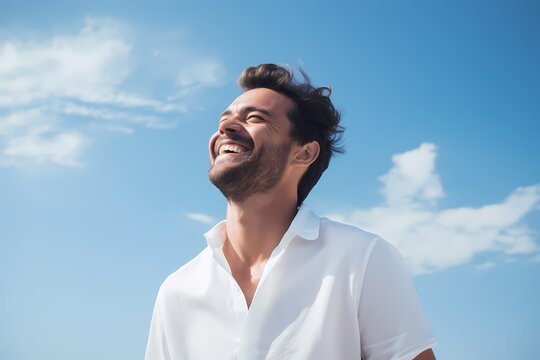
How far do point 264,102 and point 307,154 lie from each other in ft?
2.13

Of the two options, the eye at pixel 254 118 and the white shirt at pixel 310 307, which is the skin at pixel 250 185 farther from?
the white shirt at pixel 310 307

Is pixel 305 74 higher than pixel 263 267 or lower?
higher

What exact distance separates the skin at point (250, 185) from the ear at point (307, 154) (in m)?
0.02

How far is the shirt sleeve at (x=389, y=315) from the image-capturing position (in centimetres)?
357

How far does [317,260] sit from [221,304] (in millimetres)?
823

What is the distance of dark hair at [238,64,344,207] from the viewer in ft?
17.2

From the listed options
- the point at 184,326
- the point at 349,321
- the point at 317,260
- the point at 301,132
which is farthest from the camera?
the point at 301,132

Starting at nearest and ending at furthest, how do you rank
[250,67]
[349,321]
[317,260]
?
[349,321], [317,260], [250,67]

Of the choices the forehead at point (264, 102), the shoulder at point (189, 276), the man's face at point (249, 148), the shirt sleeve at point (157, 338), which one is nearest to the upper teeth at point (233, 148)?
the man's face at point (249, 148)

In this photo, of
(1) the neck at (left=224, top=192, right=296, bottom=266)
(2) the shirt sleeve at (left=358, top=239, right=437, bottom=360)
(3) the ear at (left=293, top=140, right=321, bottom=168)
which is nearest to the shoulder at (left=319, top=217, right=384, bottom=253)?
(2) the shirt sleeve at (left=358, top=239, right=437, bottom=360)

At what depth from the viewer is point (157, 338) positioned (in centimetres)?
455

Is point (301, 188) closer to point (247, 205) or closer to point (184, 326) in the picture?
point (247, 205)

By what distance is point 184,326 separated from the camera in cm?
431

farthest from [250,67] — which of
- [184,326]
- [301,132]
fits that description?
[184,326]
